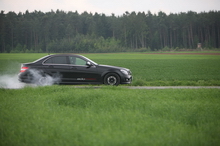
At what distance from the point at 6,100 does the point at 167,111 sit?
5.08 m

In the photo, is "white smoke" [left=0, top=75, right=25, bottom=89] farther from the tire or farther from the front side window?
the tire

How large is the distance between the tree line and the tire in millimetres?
106714

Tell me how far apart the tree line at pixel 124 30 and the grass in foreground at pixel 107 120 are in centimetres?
11113

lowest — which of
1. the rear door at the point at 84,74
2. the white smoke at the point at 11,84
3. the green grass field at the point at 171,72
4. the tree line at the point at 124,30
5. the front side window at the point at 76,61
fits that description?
the green grass field at the point at 171,72

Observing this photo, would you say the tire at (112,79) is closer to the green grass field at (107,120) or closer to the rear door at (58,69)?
the rear door at (58,69)

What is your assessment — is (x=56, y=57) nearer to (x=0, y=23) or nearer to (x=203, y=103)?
(x=203, y=103)

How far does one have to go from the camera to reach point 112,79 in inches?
556

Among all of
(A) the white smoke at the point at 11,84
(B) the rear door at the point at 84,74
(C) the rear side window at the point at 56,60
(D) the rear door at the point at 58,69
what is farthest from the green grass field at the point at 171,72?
(A) the white smoke at the point at 11,84

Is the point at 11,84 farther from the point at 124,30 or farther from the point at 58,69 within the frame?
the point at 124,30

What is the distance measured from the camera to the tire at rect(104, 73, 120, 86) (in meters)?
14.0

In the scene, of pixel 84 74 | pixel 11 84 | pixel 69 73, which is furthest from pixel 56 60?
pixel 11 84

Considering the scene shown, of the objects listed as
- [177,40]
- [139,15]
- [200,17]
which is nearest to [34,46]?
[139,15]

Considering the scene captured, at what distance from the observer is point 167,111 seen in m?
8.08

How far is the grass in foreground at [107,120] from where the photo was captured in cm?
559
